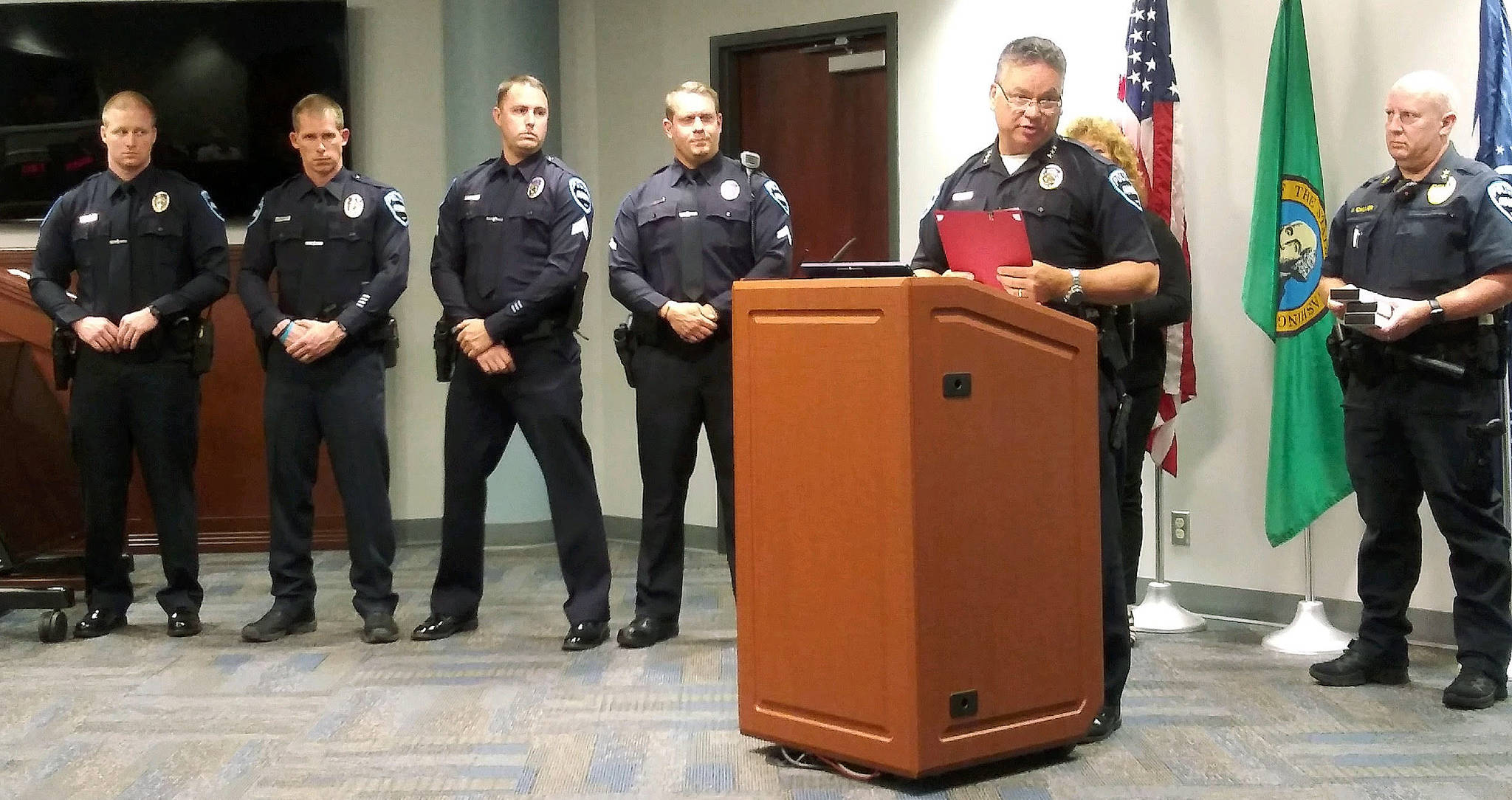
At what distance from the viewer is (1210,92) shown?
4.63 m

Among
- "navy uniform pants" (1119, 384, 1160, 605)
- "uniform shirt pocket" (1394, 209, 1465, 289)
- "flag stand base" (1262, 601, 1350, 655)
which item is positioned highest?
"uniform shirt pocket" (1394, 209, 1465, 289)

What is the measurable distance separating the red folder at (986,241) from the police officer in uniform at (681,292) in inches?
48.6

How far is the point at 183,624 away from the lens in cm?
447

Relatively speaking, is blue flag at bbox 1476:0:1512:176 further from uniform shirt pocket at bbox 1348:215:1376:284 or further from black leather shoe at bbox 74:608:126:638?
black leather shoe at bbox 74:608:126:638

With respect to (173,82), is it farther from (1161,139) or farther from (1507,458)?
(1507,458)

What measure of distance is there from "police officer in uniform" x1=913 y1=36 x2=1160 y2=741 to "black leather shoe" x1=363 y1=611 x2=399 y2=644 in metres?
2.19

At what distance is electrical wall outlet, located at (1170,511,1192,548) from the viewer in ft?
15.6

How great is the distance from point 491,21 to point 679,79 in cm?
88

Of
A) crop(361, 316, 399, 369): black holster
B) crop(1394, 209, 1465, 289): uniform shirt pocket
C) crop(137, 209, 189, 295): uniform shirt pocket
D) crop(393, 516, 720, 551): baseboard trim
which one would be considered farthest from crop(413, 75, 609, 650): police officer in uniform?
crop(1394, 209, 1465, 289): uniform shirt pocket

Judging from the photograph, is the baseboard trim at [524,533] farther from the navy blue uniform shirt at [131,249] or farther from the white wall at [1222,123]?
the navy blue uniform shirt at [131,249]

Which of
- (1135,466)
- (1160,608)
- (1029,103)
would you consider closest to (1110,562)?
(1029,103)

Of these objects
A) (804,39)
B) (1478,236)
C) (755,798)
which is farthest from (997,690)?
(804,39)

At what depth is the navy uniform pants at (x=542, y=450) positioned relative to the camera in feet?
13.9

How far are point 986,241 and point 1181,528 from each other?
7.40 ft
